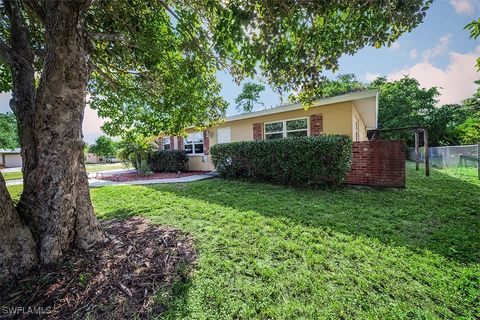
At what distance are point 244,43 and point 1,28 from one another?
5.15 metres

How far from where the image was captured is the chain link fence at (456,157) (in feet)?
35.9

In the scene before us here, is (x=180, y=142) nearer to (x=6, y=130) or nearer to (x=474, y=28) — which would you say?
(x=474, y=28)

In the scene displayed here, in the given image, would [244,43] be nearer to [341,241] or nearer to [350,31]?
[350,31]

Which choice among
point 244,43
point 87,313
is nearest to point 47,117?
point 87,313

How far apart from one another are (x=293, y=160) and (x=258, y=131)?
12.7 feet

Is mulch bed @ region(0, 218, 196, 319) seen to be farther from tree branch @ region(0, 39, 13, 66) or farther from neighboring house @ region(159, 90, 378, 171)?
neighboring house @ region(159, 90, 378, 171)

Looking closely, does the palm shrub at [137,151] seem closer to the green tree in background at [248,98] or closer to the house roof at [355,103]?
the house roof at [355,103]

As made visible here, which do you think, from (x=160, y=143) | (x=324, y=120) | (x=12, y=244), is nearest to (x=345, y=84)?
(x=324, y=120)

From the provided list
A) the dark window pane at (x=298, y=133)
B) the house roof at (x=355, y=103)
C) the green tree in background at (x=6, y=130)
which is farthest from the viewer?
the green tree in background at (x=6, y=130)

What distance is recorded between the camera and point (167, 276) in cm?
244

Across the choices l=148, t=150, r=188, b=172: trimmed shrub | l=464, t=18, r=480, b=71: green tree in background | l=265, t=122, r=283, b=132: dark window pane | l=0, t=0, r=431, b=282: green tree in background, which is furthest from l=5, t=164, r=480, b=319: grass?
l=148, t=150, r=188, b=172: trimmed shrub

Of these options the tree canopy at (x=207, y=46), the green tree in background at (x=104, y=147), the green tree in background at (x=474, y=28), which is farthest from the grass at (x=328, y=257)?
the green tree in background at (x=104, y=147)

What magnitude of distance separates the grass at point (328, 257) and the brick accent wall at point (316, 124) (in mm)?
3911

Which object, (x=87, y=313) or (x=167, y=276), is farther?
(x=167, y=276)
